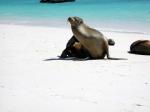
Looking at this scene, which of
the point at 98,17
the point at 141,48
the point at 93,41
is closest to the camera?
the point at 93,41

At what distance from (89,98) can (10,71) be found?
204 centimetres

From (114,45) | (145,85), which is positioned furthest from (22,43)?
(145,85)

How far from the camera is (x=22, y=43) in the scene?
10742 mm

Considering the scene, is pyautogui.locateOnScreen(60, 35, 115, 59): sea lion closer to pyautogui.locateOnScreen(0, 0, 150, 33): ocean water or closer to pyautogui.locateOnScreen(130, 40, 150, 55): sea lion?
pyautogui.locateOnScreen(130, 40, 150, 55): sea lion

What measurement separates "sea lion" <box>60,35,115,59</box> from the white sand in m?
0.40

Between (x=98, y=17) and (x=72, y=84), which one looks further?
(x=98, y=17)

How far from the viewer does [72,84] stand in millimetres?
5703

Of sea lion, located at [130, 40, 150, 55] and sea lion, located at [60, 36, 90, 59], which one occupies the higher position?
sea lion, located at [60, 36, 90, 59]

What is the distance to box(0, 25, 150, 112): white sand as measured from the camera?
4.65 metres

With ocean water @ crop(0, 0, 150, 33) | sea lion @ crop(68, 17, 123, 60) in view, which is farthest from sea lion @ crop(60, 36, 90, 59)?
ocean water @ crop(0, 0, 150, 33)

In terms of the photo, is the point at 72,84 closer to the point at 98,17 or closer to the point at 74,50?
the point at 74,50

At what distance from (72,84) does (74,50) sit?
270 centimetres

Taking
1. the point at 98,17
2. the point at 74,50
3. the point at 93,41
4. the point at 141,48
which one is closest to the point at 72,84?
the point at 93,41

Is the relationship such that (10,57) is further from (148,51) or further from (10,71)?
(148,51)
